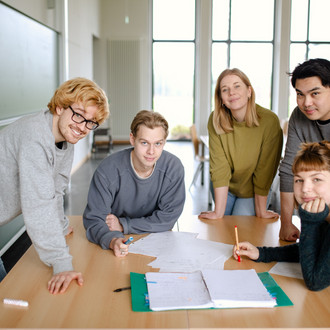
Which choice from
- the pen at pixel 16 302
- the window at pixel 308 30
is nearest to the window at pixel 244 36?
the window at pixel 308 30

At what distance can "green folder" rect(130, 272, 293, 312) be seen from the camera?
1358 millimetres

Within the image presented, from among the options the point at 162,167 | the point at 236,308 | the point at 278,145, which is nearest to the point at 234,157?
the point at 278,145

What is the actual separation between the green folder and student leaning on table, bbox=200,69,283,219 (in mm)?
812

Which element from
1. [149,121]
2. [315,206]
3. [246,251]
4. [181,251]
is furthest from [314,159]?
[149,121]

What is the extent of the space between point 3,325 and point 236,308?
27.1 inches

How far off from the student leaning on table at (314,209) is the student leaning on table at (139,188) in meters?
0.67

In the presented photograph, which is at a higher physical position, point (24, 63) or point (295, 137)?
point (24, 63)

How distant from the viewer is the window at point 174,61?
11.0 meters

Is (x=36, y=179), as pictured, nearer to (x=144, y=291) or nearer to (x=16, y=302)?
(x=16, y=302)

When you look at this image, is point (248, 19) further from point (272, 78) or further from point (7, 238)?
point (7, 238)

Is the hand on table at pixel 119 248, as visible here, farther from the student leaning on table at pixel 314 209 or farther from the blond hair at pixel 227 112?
the blond hair at pixel 227 112

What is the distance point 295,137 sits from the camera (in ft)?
7.13

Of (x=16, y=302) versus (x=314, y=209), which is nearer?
(x=16, y=302)

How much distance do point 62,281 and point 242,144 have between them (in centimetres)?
133
